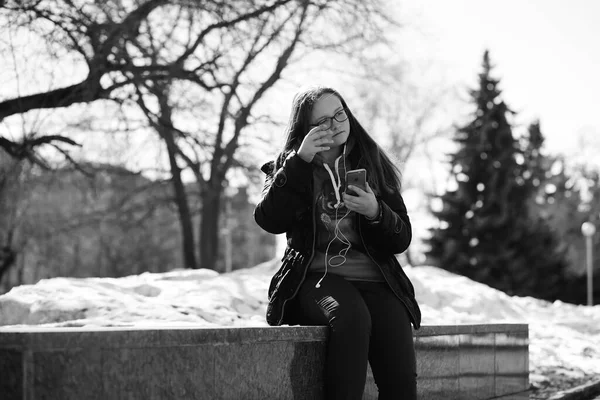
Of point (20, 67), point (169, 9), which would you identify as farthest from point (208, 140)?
point (20, 67)

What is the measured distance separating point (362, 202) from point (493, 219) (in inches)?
1110

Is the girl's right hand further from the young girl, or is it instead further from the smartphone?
the smartphone

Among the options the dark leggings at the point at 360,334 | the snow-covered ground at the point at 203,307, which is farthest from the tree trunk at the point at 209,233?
the dark leggings at the point at 360,334

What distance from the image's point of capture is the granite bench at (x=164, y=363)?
2.64m

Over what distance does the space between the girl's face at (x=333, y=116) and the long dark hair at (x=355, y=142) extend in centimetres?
3

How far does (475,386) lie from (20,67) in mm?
6402

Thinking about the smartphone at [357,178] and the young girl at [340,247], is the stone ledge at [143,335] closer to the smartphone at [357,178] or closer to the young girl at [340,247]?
the young girl at [340,247]

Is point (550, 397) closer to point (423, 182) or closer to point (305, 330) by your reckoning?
point (305, 330)

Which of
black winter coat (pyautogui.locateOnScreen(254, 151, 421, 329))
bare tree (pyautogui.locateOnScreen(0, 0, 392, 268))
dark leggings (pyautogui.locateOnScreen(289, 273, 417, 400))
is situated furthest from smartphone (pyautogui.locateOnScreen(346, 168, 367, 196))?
bare tree (pyautogui.locateOnScreen(0, 0, 392, 268))

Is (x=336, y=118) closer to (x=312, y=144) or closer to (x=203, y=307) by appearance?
(x=312, y=144)

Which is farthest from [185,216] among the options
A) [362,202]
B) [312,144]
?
[362,202]

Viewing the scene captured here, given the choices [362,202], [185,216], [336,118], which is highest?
[185,216]

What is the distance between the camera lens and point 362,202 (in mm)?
3586

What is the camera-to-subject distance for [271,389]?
3.61 meters
